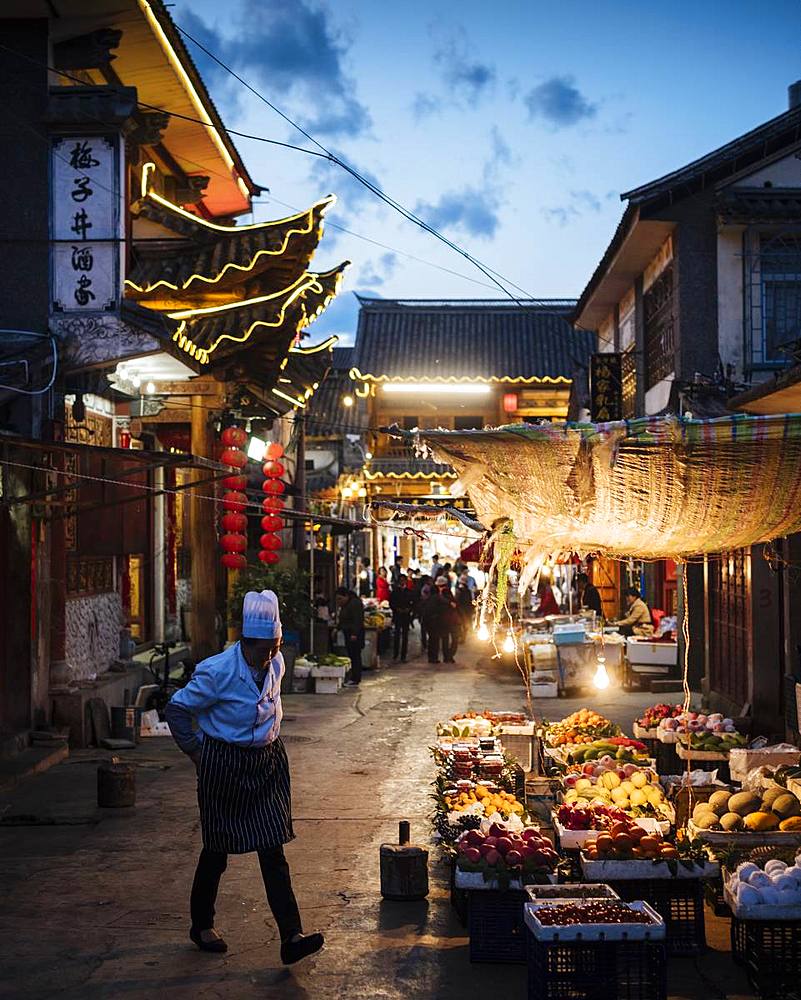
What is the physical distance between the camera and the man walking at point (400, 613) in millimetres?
29931

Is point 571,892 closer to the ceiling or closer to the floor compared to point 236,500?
closer to the floor

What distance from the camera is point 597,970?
20.9ft

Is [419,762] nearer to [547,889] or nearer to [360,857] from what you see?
[360,857]

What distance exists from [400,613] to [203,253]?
14050 millimetres

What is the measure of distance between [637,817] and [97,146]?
35.1 feet

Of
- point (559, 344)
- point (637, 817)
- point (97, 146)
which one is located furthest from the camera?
point (559, 344)

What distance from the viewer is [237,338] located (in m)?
18.3

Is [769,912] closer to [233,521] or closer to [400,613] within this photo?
[233,521]

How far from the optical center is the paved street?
717 cm

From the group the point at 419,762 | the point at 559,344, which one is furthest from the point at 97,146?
the point at 559,344

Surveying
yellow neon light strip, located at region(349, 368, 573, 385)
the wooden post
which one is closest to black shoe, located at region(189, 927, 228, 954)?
the wooden post

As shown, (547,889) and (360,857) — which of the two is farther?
(360,857)

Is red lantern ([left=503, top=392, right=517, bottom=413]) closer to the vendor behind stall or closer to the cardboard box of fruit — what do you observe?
A: the vendor behind stall

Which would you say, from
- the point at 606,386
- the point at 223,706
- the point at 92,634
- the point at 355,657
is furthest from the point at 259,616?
the point at 606,386
